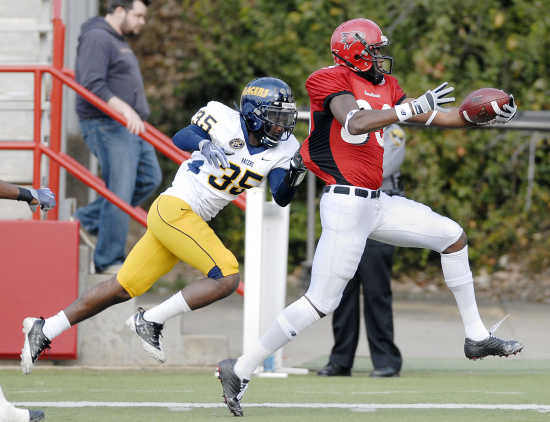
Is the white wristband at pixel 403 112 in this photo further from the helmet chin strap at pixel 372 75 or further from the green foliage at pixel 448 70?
the green foliage at pixel 448 70

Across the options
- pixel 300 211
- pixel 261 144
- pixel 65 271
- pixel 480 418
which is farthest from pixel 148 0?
pixel 300 211

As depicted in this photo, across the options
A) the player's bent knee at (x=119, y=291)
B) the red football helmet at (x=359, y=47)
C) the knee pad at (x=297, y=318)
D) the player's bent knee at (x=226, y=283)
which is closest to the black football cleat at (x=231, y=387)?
the knee pad at (x=297, y=318)

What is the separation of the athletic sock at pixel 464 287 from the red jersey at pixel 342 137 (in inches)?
21.2

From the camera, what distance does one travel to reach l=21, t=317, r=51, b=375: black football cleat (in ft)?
19.3

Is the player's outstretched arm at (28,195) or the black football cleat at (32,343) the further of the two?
the black football cleat at (32,343)

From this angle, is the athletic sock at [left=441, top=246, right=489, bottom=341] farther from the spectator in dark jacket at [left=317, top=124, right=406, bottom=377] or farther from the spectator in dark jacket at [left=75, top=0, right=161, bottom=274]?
the spectator in dark jacket at [left=75, top=0, right=161, bottom=274]

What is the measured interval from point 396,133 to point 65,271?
2376 mm

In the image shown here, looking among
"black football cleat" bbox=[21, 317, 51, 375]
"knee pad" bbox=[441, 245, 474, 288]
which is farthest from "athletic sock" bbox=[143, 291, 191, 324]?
"knee pad" bbox=[441, 245, 474, 288]

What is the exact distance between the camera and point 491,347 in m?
5.50

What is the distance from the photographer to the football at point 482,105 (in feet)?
17.4

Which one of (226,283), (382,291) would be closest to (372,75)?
(226,283)

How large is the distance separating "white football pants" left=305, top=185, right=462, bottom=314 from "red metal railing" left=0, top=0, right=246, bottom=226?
198cm

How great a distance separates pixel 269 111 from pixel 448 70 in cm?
683

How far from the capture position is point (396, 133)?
23.7ft
